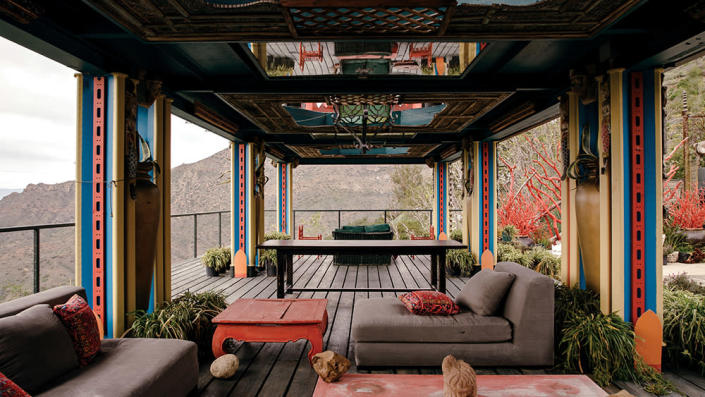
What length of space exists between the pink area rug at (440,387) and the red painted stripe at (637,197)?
1.23m

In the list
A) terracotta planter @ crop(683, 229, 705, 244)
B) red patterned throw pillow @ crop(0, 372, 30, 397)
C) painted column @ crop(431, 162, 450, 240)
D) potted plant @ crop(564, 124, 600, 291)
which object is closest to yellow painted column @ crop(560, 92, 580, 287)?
potted plant @ crop(564, 124, 600, 291)

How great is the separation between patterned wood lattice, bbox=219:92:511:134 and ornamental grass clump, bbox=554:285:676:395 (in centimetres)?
221

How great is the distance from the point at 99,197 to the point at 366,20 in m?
2.43

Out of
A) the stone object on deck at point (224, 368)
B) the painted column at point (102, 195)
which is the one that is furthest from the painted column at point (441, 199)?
the painted column at point (102, 195)

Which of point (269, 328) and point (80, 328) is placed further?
point (269, 328)

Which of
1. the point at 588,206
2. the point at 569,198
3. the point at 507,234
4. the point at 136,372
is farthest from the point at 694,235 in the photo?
the point at 136,372

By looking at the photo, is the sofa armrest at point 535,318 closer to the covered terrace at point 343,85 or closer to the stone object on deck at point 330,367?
the covered terrace at point 343,85

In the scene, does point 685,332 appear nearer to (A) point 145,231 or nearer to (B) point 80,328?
(B) point 80,328

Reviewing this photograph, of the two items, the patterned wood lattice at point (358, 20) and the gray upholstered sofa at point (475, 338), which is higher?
the patterned wood lattice at point (358, 20)

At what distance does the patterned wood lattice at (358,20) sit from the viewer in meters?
1.78

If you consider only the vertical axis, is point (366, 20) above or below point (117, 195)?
above

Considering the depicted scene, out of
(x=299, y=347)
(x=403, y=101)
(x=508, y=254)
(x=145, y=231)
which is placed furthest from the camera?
(x=508, y=254)

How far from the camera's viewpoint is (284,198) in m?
8.86

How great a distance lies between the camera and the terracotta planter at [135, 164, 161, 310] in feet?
9.30
